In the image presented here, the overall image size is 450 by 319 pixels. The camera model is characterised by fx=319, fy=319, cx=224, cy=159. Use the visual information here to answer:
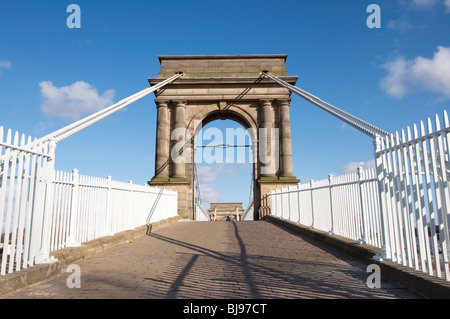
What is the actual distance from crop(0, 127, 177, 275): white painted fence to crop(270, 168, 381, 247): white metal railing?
4.60 m

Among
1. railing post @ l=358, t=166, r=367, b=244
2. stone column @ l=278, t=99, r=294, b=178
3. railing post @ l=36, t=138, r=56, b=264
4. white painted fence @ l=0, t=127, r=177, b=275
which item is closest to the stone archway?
stone column @ l=278, t=99, r=294, b=178

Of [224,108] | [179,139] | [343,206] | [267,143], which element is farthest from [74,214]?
[224,108]

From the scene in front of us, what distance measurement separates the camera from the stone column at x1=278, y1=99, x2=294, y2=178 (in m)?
16.5

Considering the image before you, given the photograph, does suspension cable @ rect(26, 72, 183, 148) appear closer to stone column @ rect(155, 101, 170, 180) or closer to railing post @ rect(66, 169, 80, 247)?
railing post @ rect(66, 169, 80, 247)

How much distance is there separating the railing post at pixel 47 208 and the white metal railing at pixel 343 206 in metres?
4.62

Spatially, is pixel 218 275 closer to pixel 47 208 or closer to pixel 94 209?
pixel 47 208

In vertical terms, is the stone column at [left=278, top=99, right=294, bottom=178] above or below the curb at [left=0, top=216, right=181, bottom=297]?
above

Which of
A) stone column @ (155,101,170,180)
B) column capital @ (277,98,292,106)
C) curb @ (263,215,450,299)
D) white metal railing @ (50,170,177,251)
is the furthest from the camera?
column capital @ (277,98,292,106)

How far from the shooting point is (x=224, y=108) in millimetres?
17750

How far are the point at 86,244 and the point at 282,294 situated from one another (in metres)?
3.77

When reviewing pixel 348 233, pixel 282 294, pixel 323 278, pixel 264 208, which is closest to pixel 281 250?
pixel 348 233

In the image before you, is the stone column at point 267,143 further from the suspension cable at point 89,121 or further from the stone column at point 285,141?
the suspension cable at point 89,121

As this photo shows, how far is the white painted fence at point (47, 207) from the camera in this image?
3479mm

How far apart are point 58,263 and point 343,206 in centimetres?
485
